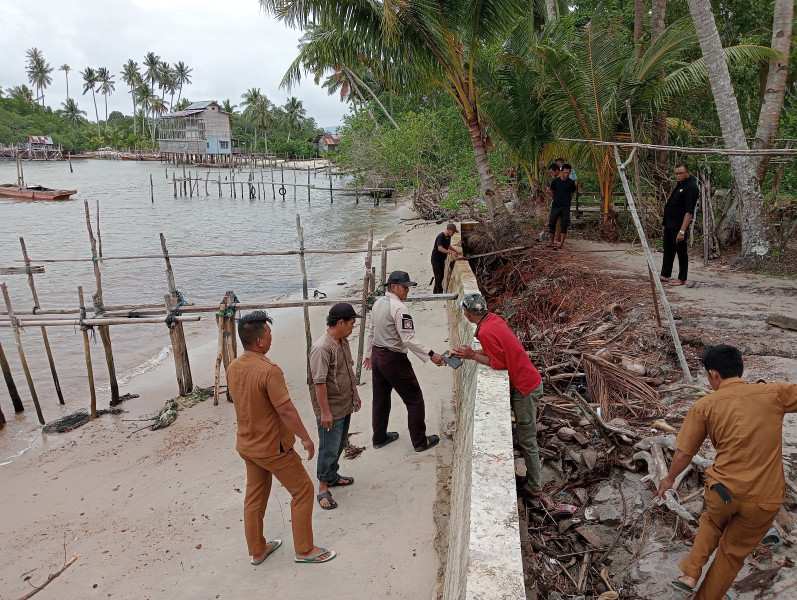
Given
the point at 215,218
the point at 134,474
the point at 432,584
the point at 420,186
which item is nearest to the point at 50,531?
the point at 134,474

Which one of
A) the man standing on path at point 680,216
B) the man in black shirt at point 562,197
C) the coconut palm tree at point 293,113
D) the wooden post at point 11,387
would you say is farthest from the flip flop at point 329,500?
the coconut palm tree at point 293,113

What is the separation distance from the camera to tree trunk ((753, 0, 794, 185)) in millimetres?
8664

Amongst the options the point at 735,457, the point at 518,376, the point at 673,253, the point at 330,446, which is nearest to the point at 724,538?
the point at 735,457

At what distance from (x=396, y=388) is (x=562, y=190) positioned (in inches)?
256

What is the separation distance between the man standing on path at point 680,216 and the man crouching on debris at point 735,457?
5178 millimetres

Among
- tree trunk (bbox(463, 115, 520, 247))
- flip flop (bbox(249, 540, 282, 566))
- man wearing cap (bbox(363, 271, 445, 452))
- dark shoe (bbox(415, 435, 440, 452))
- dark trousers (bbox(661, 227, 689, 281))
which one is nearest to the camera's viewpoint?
flip flop (bbox(249, 540, 282, 566))

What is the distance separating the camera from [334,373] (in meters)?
4.37

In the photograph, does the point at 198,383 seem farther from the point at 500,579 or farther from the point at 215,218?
the point at 215,218

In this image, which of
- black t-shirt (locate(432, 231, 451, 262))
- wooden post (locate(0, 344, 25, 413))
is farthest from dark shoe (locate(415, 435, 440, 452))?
wooden post (locate(0, 344, 25, 413))

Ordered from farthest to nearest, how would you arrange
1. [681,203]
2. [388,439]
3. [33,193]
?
[33,193]
[681,203]
[388,439]

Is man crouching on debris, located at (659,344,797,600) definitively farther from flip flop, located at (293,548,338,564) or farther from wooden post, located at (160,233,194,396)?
wooden post, located at (160,233,194,396)

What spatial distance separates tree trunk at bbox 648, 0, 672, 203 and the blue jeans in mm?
9157

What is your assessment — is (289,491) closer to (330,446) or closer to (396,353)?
(330,446)

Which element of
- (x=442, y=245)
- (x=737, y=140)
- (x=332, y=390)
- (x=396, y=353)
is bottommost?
(x=332, y=390)
